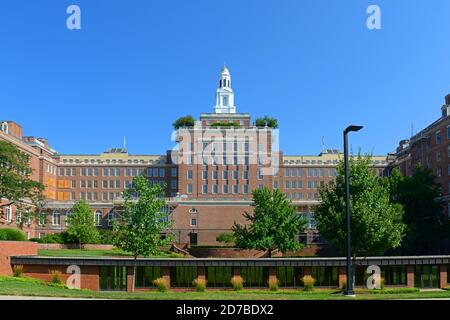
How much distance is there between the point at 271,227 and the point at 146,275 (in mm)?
22578

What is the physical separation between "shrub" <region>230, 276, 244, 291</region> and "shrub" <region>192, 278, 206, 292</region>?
1866mm

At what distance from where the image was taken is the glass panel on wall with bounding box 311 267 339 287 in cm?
3469

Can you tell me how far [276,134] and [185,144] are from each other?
1779 centimetres

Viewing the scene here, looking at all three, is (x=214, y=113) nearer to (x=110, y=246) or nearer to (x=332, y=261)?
(x=110, y=246)

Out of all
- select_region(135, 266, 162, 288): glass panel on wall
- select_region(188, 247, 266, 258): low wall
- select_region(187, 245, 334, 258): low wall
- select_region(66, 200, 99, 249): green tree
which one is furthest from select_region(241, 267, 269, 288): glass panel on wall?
select_region(66, 200, 99, 249): green tree

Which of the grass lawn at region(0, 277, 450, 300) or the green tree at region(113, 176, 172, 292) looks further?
the green tree at region(113, 176, 172, 292)

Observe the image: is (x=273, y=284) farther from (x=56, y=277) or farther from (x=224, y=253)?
(x=224, y=253)

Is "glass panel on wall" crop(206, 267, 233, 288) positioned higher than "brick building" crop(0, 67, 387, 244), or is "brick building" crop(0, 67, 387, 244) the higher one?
"brick building" crop(0, 67, 387, 244)

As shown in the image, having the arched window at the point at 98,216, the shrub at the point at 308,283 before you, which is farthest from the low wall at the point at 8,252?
the arched window at the point at 98,216

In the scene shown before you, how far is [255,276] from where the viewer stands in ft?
114

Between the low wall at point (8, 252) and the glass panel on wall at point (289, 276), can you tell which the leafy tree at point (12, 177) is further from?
the glass panel on wall at point (289, 276)

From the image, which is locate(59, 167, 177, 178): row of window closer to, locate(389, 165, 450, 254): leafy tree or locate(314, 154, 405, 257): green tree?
locate(389, 165, 450, 254): leafy tree

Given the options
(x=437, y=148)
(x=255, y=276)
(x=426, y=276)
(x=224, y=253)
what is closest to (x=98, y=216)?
(x=224, y=253)

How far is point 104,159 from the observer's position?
120812mm
